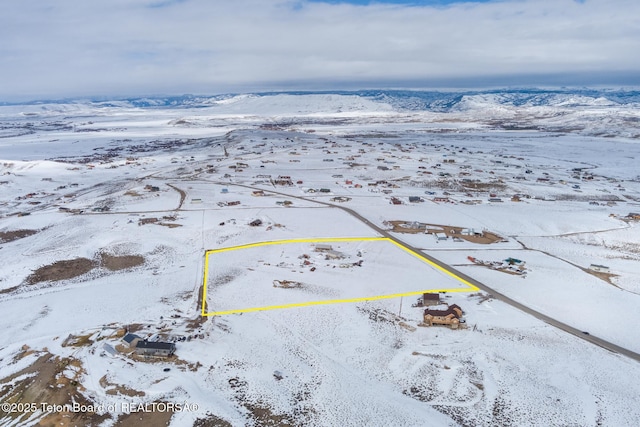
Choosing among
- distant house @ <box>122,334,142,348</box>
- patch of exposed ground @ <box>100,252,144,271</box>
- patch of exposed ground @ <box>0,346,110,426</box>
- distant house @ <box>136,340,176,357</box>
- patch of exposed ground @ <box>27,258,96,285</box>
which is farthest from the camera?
patch of exposed ground @ <box>100,252,144,271</box>

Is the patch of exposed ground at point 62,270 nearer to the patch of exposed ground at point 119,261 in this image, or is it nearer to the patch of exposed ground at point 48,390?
the patch of exposed ground at point 119,261

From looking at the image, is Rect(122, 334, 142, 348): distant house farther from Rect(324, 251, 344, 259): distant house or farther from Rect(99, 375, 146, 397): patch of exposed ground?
Rect(324, 251, 344, 259): distant house

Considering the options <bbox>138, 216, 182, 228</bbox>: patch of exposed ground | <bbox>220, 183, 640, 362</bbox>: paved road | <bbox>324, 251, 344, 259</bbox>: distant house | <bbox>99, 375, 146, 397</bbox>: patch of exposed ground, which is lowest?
<bbox>99, 375, 146, 397</bbox>: patch of exposed ground

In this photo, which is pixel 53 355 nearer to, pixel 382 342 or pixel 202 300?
pixel 202 300

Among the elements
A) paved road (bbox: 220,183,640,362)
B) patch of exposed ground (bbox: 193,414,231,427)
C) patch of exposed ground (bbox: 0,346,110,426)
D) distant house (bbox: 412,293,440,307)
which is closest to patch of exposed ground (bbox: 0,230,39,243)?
patch of exposed ground (bbox: 0,346,110,426)

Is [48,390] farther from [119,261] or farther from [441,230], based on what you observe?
[441,230]

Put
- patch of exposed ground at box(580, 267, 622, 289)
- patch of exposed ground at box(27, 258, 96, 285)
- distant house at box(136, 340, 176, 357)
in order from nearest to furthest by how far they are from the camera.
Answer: distant house at box(136, 340, 176, 357) < patch of exposed ground at box(580, 267, 622, 289) < patch of exposed ground at box(27, 258, 96, 285)
